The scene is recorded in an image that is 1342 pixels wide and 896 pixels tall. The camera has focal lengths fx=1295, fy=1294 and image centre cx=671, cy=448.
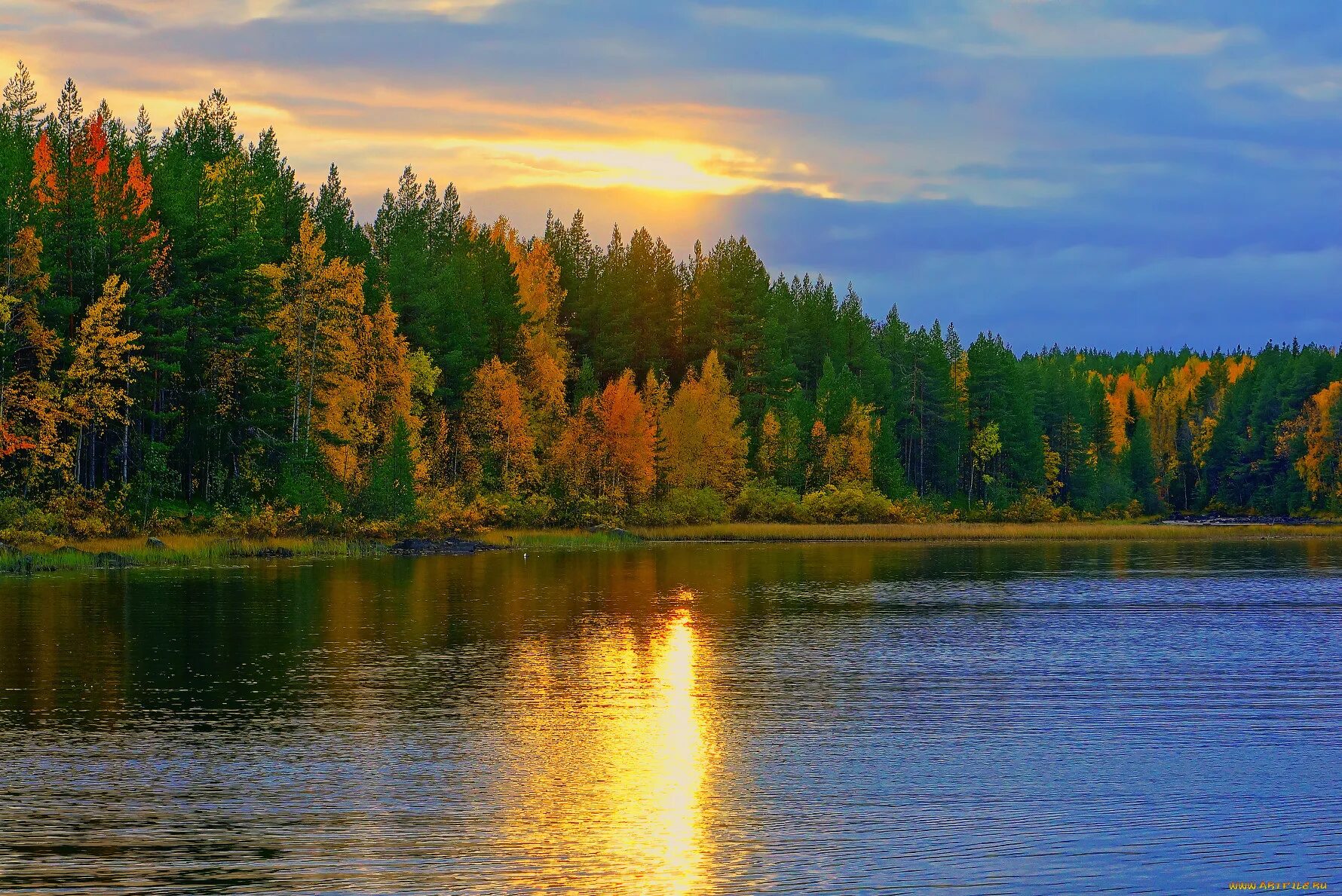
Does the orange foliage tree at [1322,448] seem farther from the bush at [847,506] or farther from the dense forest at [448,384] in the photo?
the bush at [847,506]

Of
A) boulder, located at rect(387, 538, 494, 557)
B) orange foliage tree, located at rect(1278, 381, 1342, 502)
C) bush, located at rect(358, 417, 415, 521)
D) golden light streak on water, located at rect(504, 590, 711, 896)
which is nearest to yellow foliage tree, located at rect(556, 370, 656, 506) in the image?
boulder, located at rect(387, 538, 494, 557)

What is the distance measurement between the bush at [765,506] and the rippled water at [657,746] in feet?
228

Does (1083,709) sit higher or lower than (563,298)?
lower

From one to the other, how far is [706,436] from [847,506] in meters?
16.8

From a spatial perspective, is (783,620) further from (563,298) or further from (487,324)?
(563,298)

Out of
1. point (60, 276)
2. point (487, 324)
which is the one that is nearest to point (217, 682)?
point (60, 276)

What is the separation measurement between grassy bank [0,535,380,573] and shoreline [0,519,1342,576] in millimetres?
51

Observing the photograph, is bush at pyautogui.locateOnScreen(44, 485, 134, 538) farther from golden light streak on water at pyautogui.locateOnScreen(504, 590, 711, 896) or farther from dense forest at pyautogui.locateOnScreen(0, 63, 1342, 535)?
golden light streak on water at pyautogui.locateOnScreen(504, 590, 711, 896)

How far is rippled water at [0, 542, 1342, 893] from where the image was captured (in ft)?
56.8

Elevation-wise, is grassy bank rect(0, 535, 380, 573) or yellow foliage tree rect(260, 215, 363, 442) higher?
yellow foliage tree rect(260, 215, 363, 442)

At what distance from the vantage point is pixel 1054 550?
328 feet

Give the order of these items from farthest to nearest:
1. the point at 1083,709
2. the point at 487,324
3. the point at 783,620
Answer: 1. the point at 487,324
2. the point at 783,620
3. the point at 1083,709

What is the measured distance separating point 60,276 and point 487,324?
41142 millimetres

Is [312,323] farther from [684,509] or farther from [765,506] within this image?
[765,506]
